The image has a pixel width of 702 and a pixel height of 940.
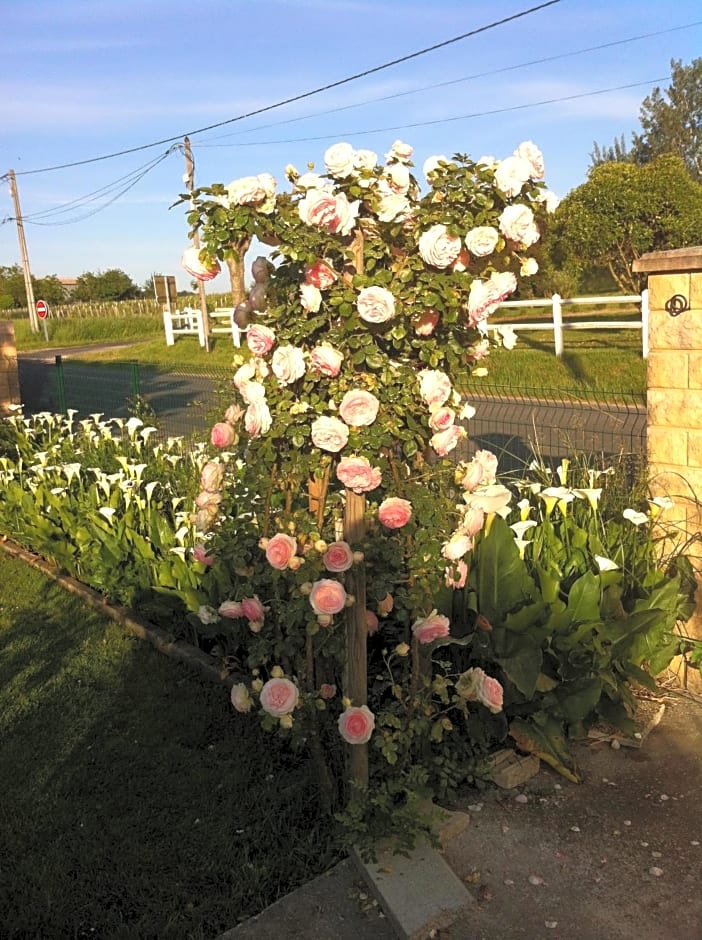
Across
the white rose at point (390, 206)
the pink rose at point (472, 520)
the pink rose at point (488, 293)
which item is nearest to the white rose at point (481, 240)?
the pink rose at point (488, 293)

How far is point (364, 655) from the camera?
2992mm

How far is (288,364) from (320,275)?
0.28m

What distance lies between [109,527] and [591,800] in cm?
342

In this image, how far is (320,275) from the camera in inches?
105

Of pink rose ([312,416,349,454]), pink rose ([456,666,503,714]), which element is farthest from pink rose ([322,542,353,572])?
pink rose ([456,666,503,714])

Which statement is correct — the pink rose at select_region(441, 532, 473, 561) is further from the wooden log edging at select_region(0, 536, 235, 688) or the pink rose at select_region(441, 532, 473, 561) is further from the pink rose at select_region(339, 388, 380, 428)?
the wooden log edging at select_region(0, 536, 235, 688)

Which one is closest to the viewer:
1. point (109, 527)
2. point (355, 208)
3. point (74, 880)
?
point (355, 208)

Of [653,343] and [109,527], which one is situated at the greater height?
[653,343]

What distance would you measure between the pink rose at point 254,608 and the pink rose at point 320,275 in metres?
1.08

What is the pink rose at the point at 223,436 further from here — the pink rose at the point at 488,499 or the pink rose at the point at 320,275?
the pink rose at the point at 488,499

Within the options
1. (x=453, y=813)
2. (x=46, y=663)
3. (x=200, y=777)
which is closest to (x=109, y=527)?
(x=46, y=663)

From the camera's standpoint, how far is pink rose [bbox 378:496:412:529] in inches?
109

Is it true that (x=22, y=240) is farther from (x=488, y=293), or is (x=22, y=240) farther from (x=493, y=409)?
(x=488, y=293)

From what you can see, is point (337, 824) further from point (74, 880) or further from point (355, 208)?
point (355, 208)
